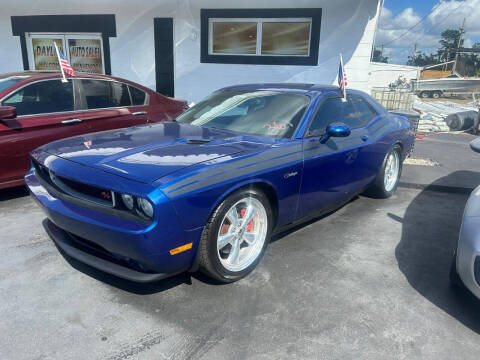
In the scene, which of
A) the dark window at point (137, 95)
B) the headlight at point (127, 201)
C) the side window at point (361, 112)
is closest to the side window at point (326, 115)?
the side window at point (361, 112)

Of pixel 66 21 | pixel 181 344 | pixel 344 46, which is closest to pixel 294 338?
pixel 181 344

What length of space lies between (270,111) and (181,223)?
65.6 inches

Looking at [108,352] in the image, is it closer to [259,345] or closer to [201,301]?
[201,301]

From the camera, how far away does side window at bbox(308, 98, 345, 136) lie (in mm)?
3432

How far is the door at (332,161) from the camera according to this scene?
328 cm

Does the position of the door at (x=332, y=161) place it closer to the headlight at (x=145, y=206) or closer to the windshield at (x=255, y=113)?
the windshield at (x=255, y=113)

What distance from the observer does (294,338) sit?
Result: 228cm

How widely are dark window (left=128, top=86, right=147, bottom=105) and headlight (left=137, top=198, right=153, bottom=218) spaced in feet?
11.7

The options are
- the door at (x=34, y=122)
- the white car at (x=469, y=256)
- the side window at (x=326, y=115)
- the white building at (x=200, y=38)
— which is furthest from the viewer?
the white building at (x=200, y=38)

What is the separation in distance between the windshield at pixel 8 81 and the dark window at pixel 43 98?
15 cm

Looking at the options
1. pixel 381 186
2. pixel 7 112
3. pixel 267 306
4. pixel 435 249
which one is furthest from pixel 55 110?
pixel 435 249

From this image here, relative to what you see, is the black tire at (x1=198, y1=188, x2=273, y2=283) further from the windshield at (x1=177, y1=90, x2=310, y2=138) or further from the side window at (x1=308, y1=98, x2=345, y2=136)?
the side window at (x1=308, y1=98, x2=345, y2=136)

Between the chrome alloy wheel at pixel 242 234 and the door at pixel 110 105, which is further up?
the door at pixel 110 105

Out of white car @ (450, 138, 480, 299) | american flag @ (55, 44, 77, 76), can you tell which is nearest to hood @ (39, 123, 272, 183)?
white car @ (450, 138, 480, 299)
